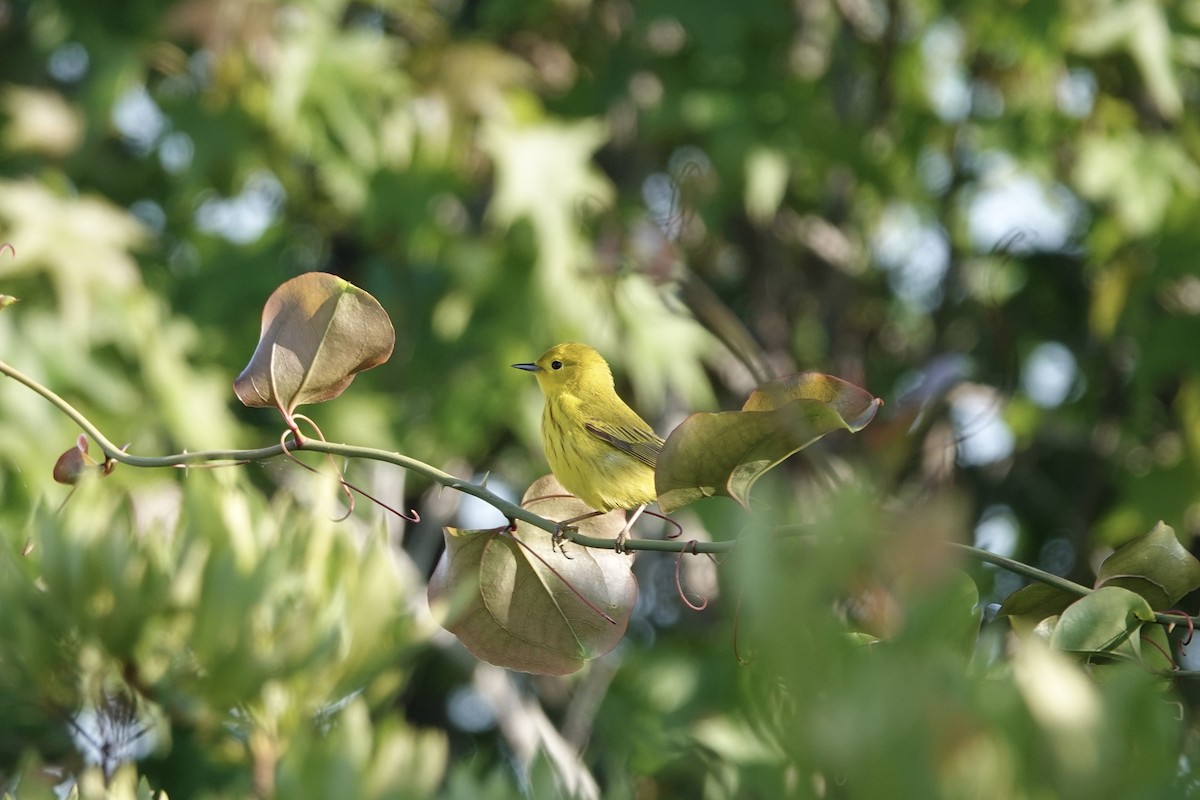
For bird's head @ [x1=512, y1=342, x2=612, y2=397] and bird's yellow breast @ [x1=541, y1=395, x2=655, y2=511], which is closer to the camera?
bird's yellow breast @ [x1=541, y1=395, x2=655, y2=511]

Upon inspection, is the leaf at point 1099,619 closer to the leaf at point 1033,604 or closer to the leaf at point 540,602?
the leaf at point 1033,604

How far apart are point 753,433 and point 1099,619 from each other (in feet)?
0.98

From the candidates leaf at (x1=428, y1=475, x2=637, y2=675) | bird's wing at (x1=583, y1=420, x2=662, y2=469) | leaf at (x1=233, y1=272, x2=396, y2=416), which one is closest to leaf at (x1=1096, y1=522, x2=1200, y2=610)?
leaf at (x1=428, y1=475, x2=637, y2=675)

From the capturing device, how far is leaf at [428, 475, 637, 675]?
44.1 inches

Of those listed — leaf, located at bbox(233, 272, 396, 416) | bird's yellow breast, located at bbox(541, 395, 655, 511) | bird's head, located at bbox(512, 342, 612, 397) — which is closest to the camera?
leaf, located at bbox(233, 272, 396, 416)

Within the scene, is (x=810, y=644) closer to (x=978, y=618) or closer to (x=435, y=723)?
(x=978, y=618)

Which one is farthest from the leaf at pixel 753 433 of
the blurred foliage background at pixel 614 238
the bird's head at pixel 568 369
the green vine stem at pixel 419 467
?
the blurred foliage background at pixel 614 238

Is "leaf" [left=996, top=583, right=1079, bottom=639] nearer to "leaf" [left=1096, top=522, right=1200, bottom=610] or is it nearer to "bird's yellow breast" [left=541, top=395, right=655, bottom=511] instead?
"leaf" [left=1096, top=522, right=1200, bottom=610]

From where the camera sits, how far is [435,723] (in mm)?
5621

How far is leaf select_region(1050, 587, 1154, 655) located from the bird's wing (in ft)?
2.66

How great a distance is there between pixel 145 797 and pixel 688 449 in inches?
20.3

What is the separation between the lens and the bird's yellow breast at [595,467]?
169cm

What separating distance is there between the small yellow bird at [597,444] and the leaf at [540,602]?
15.9 inches

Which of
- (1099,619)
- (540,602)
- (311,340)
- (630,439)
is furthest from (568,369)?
(1099,619)
